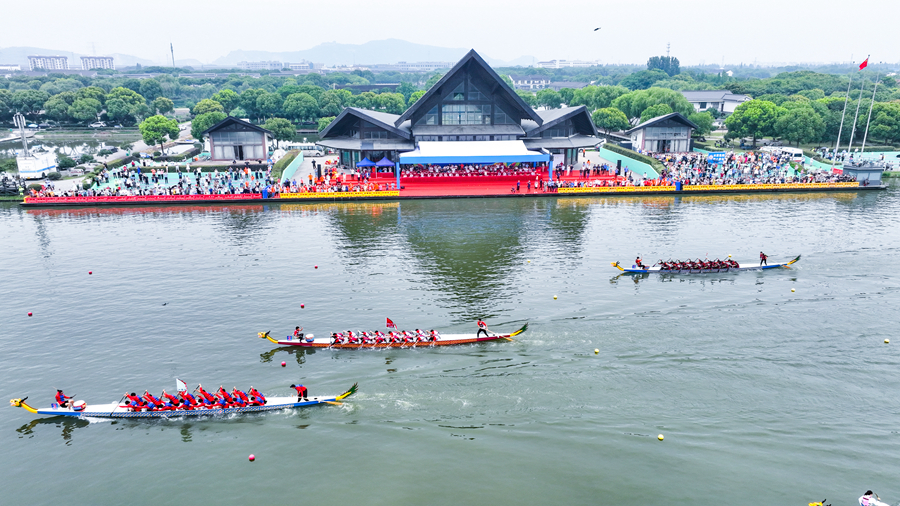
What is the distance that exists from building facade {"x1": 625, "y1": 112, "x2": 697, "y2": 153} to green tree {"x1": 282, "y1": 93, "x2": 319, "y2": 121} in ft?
244

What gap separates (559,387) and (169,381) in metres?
18.5

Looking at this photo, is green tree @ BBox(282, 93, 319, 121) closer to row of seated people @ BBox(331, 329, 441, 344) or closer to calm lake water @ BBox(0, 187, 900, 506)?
calm lake water @ BBox(0, 187, 900, 506)

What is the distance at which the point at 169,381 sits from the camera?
2741cm

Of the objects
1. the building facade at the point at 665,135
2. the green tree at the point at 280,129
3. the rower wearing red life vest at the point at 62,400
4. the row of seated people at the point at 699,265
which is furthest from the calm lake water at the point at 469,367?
the green tree at the point at 280,129

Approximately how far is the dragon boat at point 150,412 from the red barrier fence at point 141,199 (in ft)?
123

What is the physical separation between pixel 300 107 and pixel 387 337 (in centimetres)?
10644

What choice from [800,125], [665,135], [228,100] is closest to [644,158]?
[665,135]

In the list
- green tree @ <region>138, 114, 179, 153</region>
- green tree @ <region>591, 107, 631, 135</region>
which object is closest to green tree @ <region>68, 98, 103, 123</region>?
green tree @ <region>138, 114, 179, 153</region>

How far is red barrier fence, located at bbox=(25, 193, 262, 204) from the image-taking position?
59.6 metres

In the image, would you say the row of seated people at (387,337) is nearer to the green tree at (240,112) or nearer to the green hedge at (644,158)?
the green hedge at (644,158)

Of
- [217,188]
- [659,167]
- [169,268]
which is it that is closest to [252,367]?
[169,268]

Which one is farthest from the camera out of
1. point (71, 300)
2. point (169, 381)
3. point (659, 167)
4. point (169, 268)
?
point (659, 167)

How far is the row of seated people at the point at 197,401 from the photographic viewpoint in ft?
82.6

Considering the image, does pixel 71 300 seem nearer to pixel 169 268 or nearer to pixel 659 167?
pixel 169 268
